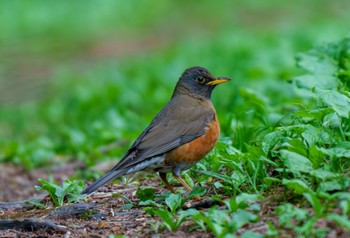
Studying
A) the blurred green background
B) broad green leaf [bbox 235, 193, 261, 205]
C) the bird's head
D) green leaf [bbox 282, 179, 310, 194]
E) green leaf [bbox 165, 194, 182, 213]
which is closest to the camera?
green leaf [bbox 282, 179, 310, 194]

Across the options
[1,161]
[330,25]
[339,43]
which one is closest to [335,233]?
[339,43]

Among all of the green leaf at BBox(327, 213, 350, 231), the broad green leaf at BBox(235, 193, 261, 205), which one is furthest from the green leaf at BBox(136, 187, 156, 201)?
the green leaf at BBox(327, 213, 350, 231)

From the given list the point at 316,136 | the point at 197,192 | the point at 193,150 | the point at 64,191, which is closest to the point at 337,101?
the point at 316,136

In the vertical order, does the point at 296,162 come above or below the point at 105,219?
above

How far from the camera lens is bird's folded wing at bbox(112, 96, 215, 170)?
23.9 ft

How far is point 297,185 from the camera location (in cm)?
570

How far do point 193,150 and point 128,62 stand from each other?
11.8m

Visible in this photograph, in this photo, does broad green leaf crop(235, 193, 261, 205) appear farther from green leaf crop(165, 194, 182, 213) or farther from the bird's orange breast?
the bird's orange breast

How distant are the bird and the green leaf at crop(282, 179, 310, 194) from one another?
1.64 meters

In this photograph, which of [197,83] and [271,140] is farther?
[197,83]

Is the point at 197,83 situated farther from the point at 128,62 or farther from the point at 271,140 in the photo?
the point at 128,62

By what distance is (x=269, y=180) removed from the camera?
625 cm

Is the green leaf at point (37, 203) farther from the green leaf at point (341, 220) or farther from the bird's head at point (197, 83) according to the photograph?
the green leaf at point (341, 220)

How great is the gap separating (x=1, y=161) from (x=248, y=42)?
8.11 meters
